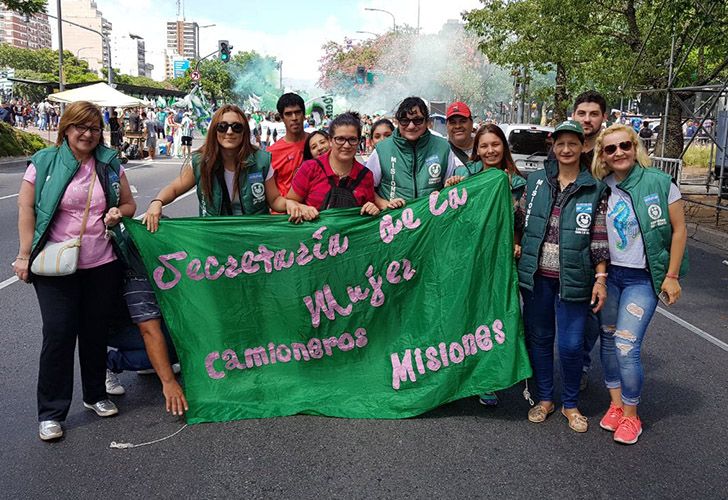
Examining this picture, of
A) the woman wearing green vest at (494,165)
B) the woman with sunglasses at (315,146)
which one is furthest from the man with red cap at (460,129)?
the woman with sunglasses at (315,146)

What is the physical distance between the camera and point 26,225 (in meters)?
3.86

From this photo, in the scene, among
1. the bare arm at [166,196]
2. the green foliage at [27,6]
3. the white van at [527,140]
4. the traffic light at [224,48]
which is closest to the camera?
the bare arm at [166,196]

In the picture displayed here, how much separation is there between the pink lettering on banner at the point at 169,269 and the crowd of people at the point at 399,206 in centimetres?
9

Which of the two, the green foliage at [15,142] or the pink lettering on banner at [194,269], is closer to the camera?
the pink lettering on banner at [194,269]

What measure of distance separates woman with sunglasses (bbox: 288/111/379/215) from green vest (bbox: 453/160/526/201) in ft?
1.87

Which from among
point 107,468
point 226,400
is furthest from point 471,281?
point 107,468

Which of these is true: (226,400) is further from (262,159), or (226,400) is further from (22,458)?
(262,159)

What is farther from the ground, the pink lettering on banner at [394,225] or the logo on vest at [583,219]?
the logo on vest at [583,219]

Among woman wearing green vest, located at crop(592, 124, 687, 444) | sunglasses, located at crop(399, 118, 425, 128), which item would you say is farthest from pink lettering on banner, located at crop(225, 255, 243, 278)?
woman wearing green vest, located at crop(592, 124, 687, 444)

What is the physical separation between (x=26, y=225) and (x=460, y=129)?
278cm

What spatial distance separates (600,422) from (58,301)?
3154mm

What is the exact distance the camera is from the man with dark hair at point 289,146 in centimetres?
565

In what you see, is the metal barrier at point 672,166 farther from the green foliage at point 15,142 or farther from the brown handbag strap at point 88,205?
the green foliage at point 15,142

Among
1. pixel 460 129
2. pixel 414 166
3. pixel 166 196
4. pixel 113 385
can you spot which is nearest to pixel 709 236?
pixel 460 129
